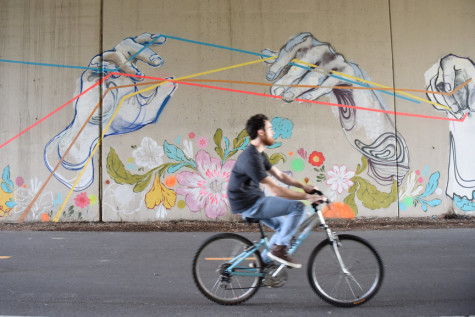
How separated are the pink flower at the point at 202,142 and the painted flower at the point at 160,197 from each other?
119 centimetres

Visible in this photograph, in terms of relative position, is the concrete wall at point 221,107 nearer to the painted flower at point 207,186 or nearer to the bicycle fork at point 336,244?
the painted flower at point 207,186

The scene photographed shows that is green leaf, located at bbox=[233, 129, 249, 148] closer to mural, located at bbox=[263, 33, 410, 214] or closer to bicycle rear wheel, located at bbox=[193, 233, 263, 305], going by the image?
mural, located at bbox=[263, 33, 410, 214]

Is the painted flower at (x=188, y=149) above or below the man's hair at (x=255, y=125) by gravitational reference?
above

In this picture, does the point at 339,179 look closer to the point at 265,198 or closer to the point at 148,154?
the point at 148,154

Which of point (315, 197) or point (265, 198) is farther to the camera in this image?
point (265, 198)

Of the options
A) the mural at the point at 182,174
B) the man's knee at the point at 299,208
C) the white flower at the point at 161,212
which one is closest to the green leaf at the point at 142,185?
the mural at the point at 182,174

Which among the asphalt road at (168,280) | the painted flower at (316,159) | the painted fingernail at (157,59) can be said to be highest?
the painted fingernail at (157,59)

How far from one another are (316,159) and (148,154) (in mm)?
3694

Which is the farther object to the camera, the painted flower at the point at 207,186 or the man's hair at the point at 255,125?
the painted flower at the point at 207,186

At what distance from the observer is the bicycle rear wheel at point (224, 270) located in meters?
3.93

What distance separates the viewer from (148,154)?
9.26m

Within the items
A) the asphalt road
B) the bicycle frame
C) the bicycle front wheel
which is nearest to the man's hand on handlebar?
the bicycle frame

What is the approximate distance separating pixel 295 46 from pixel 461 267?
5.84 meters

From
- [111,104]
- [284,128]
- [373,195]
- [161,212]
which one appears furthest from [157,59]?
[373,195]
